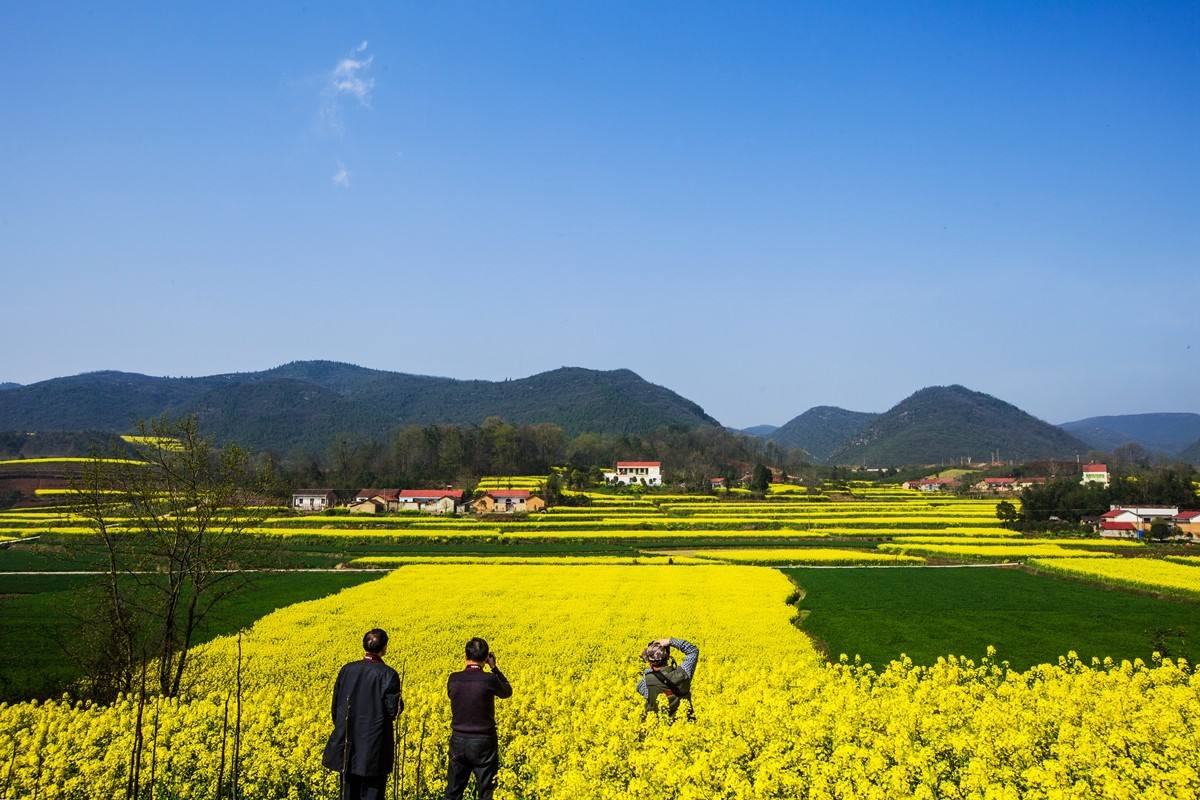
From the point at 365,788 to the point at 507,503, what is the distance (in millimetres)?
73800

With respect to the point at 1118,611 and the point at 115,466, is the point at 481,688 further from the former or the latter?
the point at 1118,611

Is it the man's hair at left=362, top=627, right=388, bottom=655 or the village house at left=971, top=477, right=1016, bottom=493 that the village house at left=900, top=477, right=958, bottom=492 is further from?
the man's hair at left=362, top=627, right=388, bottom=655

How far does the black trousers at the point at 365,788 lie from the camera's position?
715 cm

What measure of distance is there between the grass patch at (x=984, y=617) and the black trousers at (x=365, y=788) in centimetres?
1570

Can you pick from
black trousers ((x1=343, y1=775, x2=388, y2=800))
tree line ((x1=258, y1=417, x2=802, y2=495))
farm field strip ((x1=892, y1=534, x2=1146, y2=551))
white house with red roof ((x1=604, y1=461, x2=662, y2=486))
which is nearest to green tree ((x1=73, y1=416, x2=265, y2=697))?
black trousers ((x1=343, y1=775, x2=388, y2=800))

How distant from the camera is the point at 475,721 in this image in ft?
24.5

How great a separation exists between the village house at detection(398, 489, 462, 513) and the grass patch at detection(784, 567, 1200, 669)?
174 ft

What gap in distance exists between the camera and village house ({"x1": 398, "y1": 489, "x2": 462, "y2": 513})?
83.8 metres

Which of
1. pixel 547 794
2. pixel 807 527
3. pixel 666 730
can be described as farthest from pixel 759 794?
pixel 807 527

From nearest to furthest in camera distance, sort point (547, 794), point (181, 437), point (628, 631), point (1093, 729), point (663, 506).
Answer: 1. point (547, 794)
2. point (1093, 729)
3. point (181, 437)
4. point (628, 631)
5. point (663, 506)

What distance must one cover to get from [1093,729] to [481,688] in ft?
27.1

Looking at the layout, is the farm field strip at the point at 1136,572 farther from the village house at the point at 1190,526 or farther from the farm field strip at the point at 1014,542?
the village house at the point at 1190,526

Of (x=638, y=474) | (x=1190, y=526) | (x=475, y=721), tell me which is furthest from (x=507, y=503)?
(x=475, y=721)

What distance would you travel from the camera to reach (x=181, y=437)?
51.1 ft
